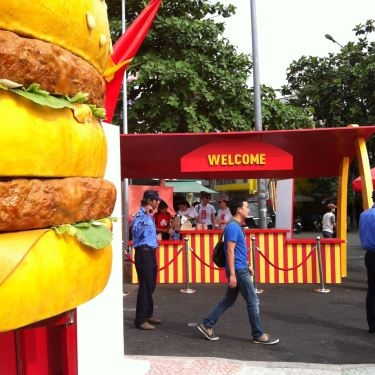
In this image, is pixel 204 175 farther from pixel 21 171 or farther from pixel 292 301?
pixel 21 171

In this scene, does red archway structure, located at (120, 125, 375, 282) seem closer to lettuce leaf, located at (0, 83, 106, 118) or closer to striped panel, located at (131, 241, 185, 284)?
striped panel, located at (131, 241, 185, 284)

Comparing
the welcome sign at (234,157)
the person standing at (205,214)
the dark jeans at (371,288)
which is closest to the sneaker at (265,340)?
the dark jeans at (371,288)

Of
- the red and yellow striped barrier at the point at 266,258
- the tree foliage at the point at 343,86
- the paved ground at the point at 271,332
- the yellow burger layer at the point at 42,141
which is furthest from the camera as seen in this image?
the tree foliage at the point at 343,86

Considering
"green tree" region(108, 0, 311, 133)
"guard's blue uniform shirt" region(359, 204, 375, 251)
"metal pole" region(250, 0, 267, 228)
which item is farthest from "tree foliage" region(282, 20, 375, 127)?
"guard's blue uniform shirt" region(359, 204, 375, 251)

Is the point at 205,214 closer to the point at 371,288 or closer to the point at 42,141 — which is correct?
the point at 371,288

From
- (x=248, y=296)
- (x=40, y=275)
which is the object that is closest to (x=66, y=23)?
(x=40, y=275)

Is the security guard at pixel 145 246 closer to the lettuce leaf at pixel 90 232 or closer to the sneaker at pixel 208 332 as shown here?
the sneaker at pixel 208 332

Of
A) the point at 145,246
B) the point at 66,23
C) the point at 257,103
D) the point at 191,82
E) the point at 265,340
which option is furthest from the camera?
the point at 191,82

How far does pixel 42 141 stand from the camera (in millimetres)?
2246

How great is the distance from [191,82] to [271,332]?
11.0 metres

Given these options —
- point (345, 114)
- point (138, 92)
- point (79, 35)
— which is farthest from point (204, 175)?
point (345, 114)

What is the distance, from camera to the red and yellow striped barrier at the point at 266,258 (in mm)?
11039

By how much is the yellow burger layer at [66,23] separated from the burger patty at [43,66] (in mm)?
40

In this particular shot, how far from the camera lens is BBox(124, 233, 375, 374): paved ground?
5820 mm
